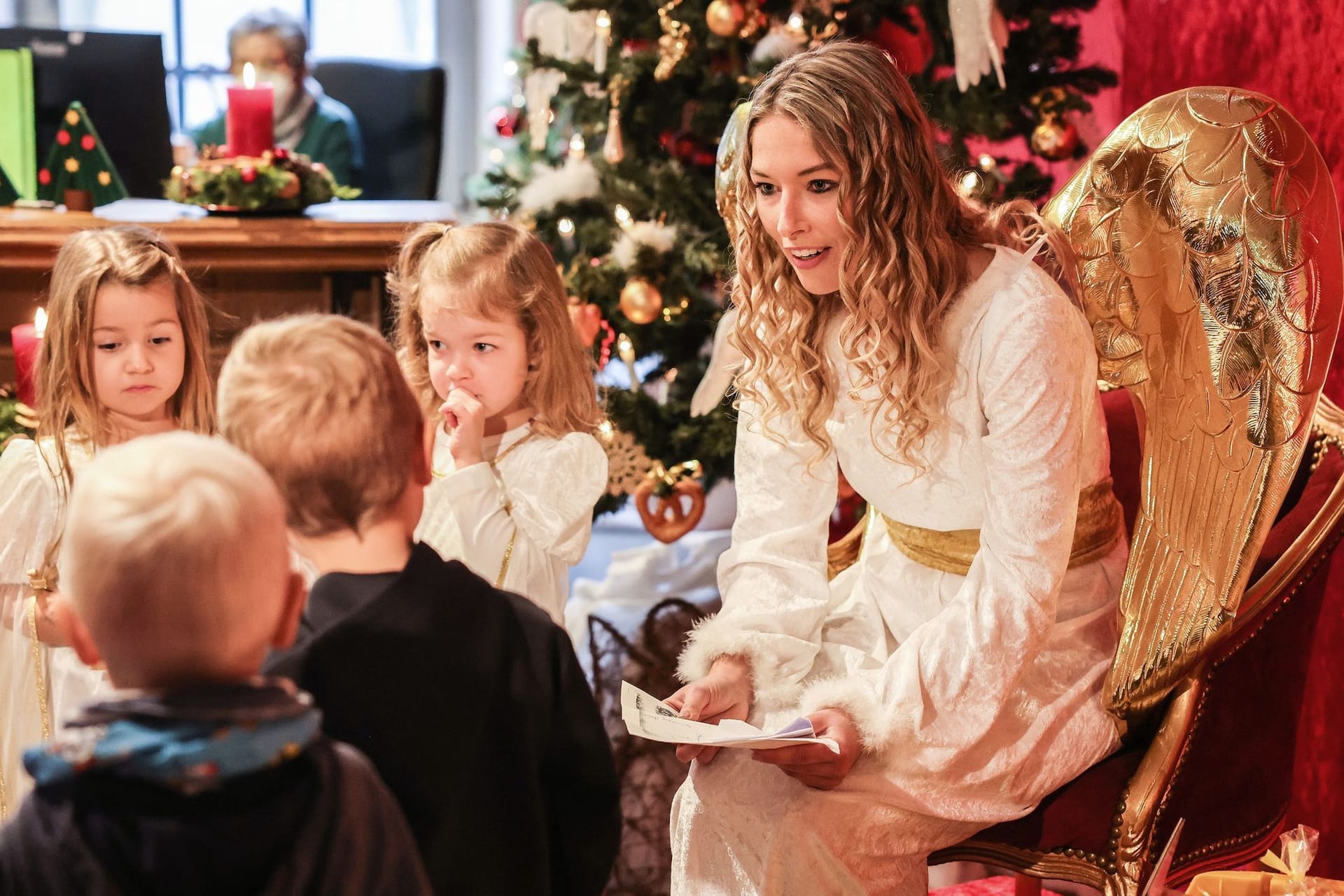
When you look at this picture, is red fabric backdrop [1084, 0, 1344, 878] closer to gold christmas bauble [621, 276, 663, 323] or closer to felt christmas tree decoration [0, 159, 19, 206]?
gold christmas bauble [621, 276, 663, 323]

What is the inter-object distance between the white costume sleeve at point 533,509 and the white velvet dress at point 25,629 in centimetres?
51

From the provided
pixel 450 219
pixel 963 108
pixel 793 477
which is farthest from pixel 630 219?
pixel 793 477

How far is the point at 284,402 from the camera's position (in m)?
1.04

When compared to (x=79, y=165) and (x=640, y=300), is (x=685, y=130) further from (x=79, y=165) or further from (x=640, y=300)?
(x=79, y=165)

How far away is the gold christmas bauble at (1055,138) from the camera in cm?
361

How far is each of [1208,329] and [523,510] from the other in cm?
99

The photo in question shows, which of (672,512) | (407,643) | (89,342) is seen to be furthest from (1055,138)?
(407,643)

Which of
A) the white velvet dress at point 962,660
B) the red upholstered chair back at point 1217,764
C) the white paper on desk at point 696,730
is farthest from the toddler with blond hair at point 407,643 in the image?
the red upholstered chair back at point 1217,764

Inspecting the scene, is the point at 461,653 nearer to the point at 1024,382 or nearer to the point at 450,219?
the point at 1024,382

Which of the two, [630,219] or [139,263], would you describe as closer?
[139,263]

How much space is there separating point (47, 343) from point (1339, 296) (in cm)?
168

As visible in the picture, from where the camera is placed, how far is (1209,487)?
6.30ft

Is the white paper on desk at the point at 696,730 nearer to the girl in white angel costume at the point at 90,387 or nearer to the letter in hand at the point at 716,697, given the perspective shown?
the letter in hand at the point at 716,697

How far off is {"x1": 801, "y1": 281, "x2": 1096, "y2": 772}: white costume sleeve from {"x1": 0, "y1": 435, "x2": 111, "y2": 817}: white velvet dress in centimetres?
104
